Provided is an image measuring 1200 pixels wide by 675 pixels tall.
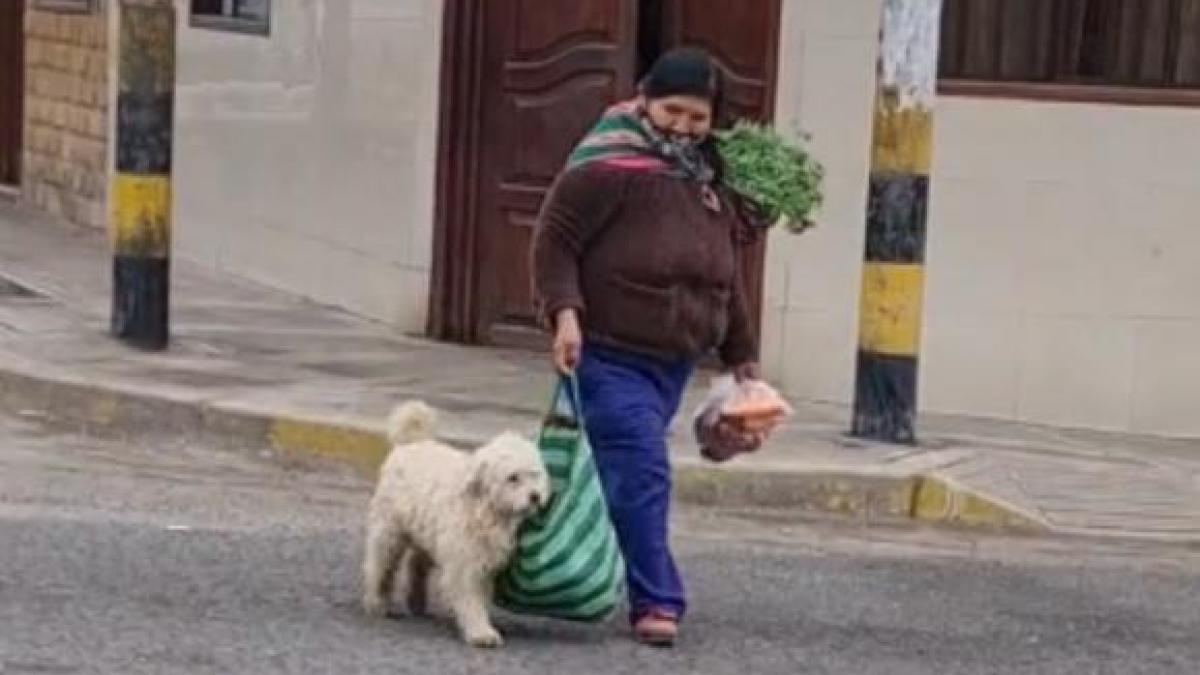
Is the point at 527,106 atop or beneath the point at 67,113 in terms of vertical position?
atop

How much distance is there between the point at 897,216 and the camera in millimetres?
10148

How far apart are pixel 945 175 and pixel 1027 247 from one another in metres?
0.47

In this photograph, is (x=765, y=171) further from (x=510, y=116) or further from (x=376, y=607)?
(x=510, y=116)

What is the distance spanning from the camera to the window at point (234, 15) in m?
14.6

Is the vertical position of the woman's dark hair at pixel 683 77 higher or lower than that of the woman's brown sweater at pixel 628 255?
higher

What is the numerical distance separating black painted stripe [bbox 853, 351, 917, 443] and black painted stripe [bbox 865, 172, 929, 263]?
0.41 m

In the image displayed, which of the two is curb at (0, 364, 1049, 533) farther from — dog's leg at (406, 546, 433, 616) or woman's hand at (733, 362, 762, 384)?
dog's leg at (406, 546, 433, 616)

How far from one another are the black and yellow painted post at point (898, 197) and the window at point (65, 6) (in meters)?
8.42

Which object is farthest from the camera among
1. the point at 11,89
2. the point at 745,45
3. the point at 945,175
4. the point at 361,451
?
the point at 11,89

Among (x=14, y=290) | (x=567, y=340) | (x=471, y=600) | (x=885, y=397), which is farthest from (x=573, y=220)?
(x=14, y=290)

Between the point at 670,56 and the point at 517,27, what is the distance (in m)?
5.52

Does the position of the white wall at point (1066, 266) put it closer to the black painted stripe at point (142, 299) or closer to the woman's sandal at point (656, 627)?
the black painted stripe at point (142, 299)

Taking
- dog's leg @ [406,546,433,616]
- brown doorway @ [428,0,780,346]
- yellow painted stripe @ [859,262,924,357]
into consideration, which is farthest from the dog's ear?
brown doorway @ [428,0,780,346]

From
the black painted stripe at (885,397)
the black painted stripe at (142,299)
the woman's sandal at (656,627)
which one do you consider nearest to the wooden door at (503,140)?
the black painted stripe at (142,299)
